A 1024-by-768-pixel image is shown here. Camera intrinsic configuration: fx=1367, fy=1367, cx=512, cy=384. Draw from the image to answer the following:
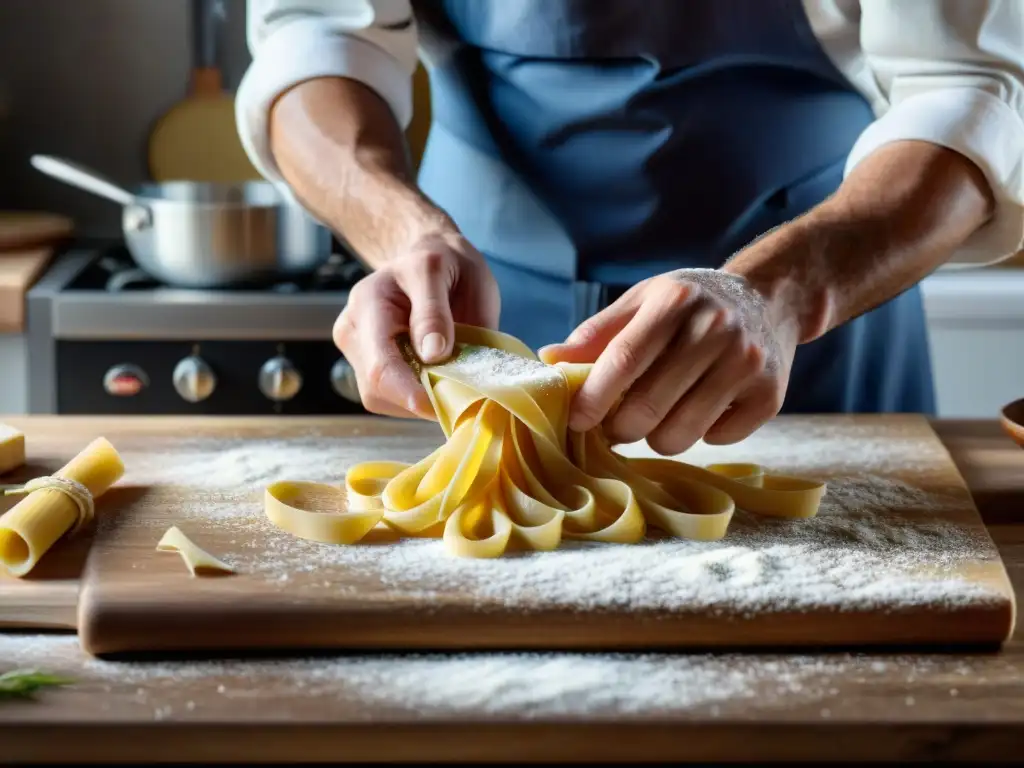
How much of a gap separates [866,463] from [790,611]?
1.65 feet

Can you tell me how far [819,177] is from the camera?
1838 mm

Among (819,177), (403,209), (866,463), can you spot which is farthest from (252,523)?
(819,177)

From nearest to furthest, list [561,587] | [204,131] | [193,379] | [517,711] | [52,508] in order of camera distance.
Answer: [517,711], [561,587], [52,508], [193,379], [204,131]

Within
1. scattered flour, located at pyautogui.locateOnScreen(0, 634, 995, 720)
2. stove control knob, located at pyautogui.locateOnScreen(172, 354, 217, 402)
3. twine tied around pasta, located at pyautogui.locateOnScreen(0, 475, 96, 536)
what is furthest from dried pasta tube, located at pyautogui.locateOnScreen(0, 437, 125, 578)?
stove control knob, located at pyautogui.locateOnScreen(172, 354, 217, 402)

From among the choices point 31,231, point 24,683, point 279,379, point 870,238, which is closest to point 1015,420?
point 870,238

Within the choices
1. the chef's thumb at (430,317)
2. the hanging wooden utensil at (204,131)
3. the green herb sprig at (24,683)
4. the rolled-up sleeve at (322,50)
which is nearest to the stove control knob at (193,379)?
the rolled-up sleeve at (322,50)

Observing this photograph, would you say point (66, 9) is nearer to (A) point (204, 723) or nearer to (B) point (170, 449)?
(B) point (170, 449)

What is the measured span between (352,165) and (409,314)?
357 millimetres

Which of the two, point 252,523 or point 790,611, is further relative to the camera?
point 252,523

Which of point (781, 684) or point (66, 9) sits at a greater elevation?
point (66, 9)

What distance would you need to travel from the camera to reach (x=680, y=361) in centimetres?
127

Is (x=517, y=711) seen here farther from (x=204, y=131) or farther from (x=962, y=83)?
(x=204, y=131)

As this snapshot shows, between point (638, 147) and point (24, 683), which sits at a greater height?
point (638, 147)

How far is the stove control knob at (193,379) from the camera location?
7.56 ft
